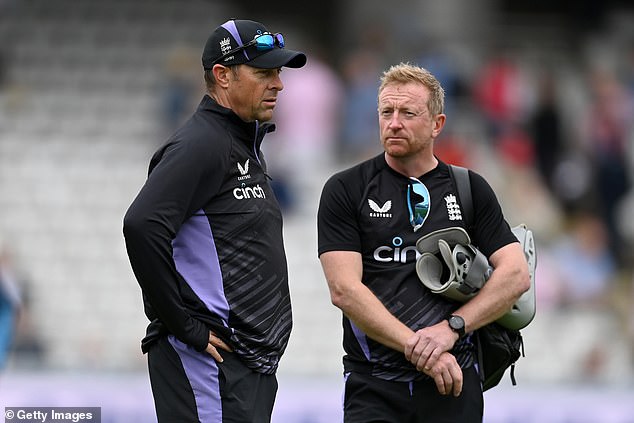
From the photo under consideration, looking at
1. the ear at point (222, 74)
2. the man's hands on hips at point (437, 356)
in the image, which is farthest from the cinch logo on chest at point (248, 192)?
the man's hands on hips at point (437, 356)

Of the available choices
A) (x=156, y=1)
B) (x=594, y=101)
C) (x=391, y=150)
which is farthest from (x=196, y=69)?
(x=391, y=150)

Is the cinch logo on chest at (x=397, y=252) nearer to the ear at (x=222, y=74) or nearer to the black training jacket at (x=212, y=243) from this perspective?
the black training jacket at (x=212, y=243)

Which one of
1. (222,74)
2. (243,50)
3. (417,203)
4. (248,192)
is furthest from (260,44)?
(417,203)

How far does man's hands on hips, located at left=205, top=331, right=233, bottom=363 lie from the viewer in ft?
16.4

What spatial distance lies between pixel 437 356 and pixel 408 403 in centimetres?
28

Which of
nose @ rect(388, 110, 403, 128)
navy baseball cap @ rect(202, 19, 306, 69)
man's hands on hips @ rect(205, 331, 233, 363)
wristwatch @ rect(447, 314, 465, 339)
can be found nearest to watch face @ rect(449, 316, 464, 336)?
wristwatch @ rect(447, 314, 465, 339)

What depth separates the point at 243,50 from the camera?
517 centimetres

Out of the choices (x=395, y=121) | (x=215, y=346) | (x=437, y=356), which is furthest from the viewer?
(x=395, y=121)

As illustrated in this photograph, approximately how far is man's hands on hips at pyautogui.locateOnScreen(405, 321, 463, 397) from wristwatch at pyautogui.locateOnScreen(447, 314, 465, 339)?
2 centimetres

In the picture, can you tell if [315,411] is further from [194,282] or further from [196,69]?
[196,69]

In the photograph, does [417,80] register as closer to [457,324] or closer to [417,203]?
[417,203]

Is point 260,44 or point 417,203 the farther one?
point 417,203

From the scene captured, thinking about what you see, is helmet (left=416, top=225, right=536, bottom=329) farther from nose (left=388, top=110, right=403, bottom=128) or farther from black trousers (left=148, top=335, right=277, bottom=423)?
black trousers (left=148, top=335, right=277, bottom=423)

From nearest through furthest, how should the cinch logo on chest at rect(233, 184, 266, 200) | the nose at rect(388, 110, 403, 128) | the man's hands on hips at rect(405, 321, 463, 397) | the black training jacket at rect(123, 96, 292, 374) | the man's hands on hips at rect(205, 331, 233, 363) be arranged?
1. the black training jacket at rect(123, 96, 292, 374)
2. the man's hands on hips at rect(205, 331, 233, 363)
3. the cinch logo on chest at rect(233, 184, 266, 200)
4. the man's hands on hips at rect(405, 321, 463, 397)
5. the nose at rect(388, 110, 403, 128)
